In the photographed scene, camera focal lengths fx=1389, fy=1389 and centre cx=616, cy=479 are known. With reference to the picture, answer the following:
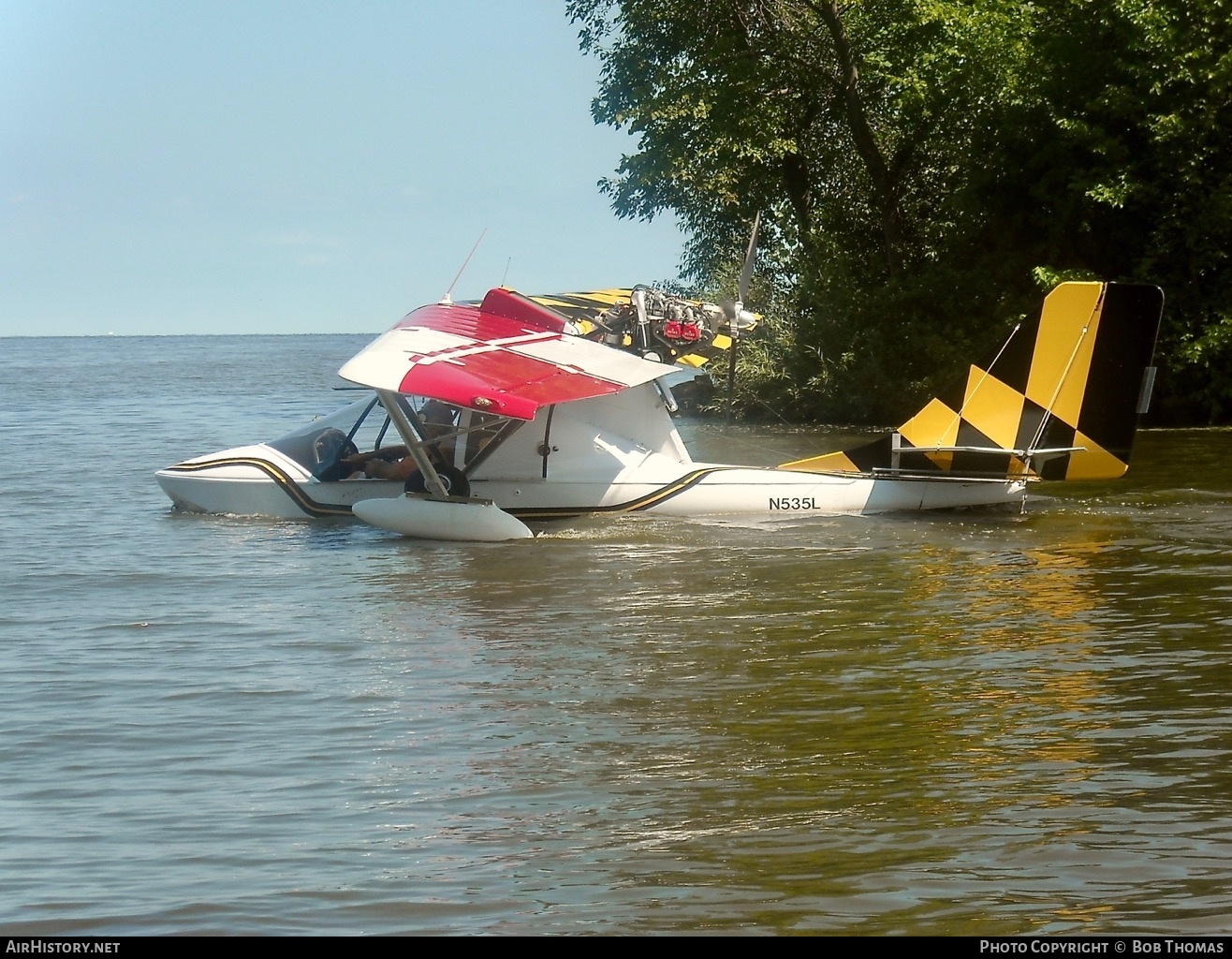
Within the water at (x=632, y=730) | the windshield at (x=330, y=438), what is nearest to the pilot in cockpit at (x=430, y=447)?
the windshield at (x=330, y=438)

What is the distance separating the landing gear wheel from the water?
0.83 m

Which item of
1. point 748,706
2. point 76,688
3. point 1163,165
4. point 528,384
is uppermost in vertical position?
point 1163,165

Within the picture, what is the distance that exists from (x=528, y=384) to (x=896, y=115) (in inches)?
697

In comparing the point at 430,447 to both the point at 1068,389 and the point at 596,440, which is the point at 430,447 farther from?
the point at 1068,389

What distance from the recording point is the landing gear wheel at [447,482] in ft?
50.4

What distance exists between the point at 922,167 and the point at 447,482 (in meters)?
18.3

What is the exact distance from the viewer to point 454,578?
13.1 m

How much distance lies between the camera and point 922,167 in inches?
1184

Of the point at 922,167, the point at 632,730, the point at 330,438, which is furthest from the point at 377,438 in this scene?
the point at 922,167

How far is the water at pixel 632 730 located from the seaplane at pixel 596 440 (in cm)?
48

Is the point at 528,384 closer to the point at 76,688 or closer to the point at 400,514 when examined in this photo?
the point at 400,514

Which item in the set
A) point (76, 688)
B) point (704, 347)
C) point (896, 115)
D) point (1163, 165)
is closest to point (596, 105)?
point (896, 115)

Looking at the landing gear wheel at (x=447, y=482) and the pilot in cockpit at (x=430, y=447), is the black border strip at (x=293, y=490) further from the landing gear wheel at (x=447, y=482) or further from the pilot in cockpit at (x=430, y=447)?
the landing gear wheel at (x=447, y=482)

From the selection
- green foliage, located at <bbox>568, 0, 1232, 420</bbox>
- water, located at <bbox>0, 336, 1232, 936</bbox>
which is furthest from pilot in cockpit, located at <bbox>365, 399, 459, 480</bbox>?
green foliage, located at <bbox>568, 0, 1232, 420</bbox>
